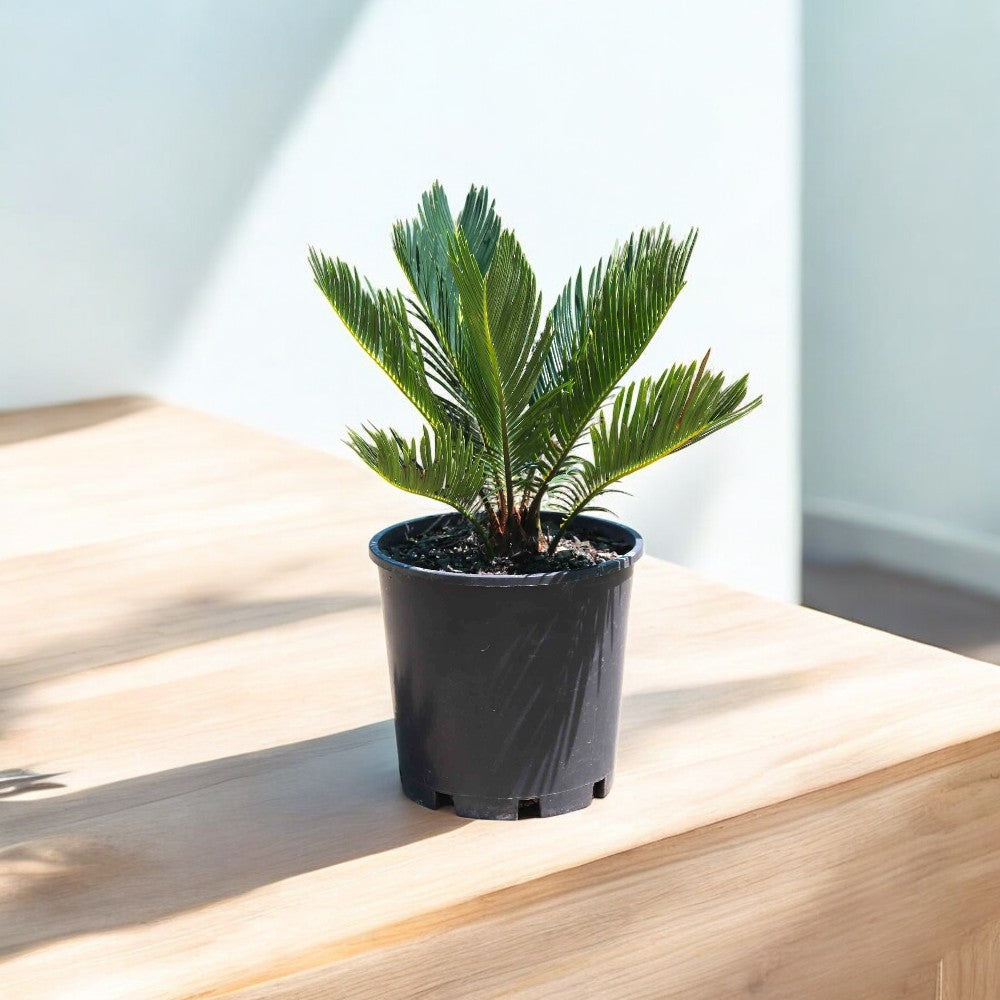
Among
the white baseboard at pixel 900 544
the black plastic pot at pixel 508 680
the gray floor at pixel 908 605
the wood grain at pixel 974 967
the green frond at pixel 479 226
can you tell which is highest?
the green frond at pixel 479 226

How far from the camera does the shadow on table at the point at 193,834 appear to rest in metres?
0.65

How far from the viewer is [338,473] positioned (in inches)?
64.4

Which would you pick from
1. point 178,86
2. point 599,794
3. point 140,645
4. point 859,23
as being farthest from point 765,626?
point 859,23

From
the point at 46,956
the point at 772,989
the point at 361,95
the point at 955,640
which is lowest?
the point at 955,640

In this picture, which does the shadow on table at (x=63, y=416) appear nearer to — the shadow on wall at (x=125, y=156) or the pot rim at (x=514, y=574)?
the shadow on wall at (x=125, y=156)

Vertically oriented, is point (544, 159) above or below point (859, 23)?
below

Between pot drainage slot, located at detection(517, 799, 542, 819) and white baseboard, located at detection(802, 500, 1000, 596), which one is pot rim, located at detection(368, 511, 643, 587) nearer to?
pot drainage slot, located at detection(517, 799, 542, 819)

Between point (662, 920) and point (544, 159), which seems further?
point (544, 159)

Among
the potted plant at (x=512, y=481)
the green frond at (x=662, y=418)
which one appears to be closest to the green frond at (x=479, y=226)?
the potted plant at (x=512, y=481)

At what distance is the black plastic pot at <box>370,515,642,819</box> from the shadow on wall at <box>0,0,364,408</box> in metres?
1.39

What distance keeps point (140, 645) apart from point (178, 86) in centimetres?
119

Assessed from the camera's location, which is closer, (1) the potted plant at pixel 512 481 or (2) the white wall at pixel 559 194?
(1) the potted plant at pixel 512 481

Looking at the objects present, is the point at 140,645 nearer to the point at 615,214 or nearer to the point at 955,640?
the point at 615,214

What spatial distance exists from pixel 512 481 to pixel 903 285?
3.21 m
